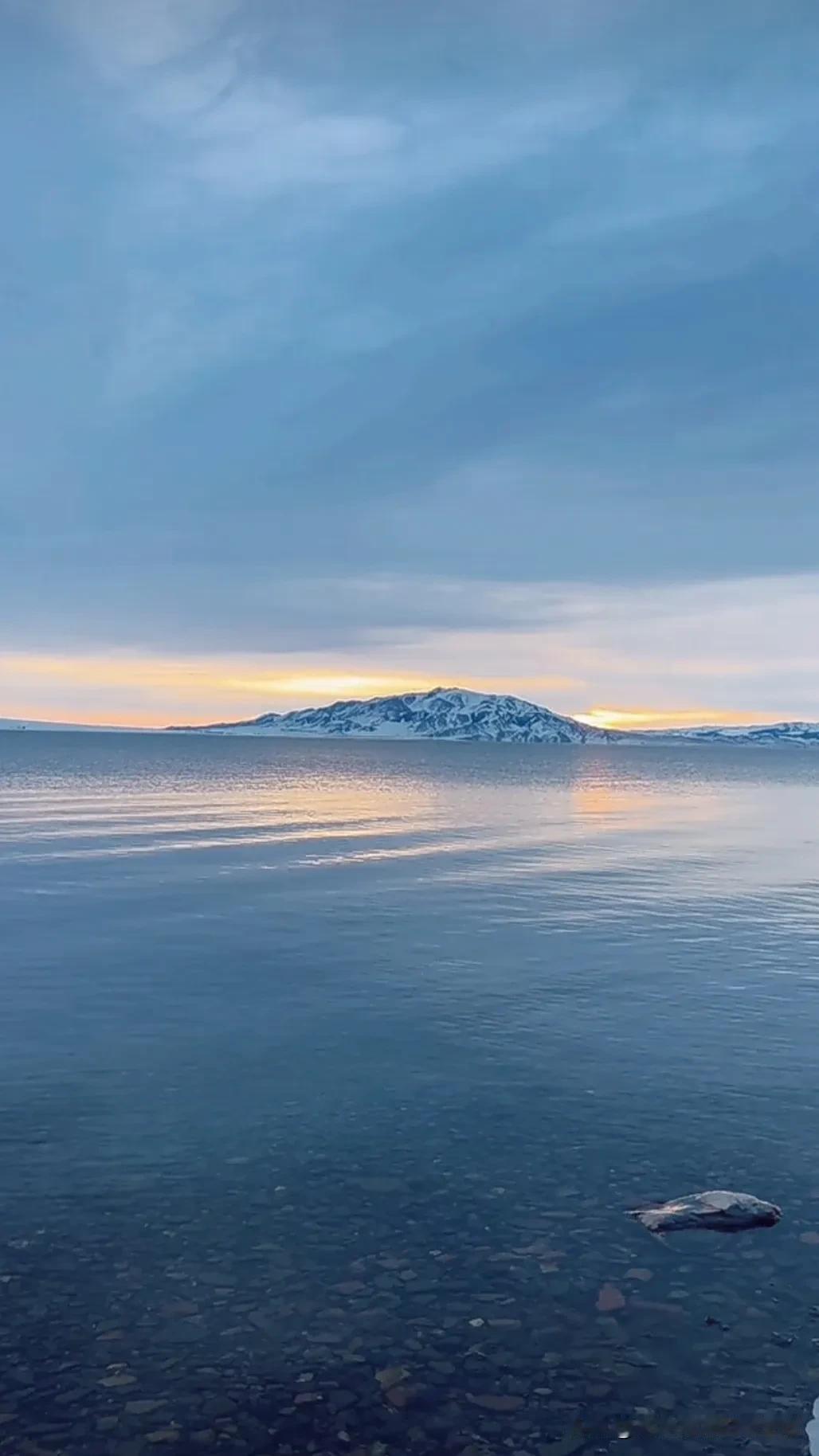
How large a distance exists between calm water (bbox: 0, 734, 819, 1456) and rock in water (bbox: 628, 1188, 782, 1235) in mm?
352

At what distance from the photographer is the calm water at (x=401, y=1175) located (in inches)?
425

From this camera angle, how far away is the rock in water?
14.3 meters

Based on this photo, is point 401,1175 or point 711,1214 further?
point 401,1175

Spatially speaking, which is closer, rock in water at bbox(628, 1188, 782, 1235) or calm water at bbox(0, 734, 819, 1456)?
calm water at bbox(0, 734, 819, 1456)

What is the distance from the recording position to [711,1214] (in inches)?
569

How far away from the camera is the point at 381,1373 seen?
11180mm

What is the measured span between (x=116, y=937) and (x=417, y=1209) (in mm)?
20539

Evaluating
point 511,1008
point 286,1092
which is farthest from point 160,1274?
point 511,1008

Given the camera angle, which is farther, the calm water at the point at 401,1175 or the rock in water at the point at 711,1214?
the rock in water at the point at 711,1214

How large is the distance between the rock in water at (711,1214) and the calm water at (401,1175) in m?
0.35

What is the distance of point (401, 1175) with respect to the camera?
52.4 feet

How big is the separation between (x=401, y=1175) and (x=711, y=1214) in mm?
4501

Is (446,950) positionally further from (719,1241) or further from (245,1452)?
(245,1452)

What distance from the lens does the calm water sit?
10.8 metres
